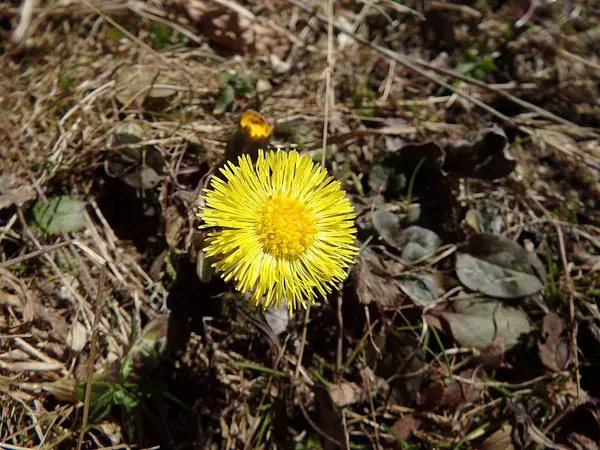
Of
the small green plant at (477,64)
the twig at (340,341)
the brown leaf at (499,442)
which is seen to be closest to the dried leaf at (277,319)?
the twig at (340,341)

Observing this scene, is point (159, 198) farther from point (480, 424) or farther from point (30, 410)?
point (480, 424)

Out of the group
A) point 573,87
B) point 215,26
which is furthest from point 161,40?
point 573,87

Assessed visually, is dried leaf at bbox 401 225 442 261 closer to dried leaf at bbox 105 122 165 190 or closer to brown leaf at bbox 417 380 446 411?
brown leaf at bbox 417 380 446 411

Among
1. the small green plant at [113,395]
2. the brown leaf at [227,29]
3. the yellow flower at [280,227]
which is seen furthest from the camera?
the brown leaf at [227,29]

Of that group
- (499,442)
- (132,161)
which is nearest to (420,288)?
(499,442)

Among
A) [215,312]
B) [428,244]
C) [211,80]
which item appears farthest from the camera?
[211,80]

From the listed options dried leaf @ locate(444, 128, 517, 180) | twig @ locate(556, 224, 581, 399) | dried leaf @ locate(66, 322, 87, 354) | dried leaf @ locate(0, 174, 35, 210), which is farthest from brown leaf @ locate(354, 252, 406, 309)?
dried leaf @ locate(0, 174, 35, 210)

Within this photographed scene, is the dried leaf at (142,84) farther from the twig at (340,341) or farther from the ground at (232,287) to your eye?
the twig at (340,341)
